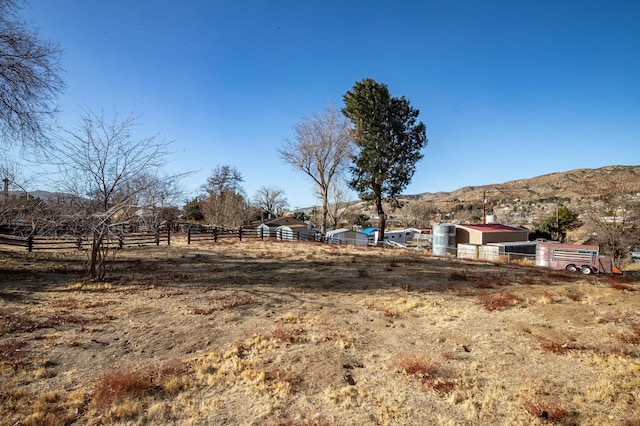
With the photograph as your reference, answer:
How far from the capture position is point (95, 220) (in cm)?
882

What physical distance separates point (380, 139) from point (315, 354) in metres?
24.2

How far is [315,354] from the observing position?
16.8ft

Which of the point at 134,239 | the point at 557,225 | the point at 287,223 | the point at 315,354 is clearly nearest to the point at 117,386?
the point at 315,354

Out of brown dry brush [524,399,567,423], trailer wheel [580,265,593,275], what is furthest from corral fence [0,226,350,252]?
trailer wheel [580,265,593,275]

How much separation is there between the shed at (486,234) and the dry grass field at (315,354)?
22.5m

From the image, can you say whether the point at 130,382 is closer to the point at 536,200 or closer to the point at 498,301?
the point at 498,301

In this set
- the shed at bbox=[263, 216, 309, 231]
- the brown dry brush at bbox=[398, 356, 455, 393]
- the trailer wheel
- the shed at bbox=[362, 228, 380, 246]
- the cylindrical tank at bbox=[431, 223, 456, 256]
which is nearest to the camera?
the brown dry brush at bbox=[398, 356, 455, 393]

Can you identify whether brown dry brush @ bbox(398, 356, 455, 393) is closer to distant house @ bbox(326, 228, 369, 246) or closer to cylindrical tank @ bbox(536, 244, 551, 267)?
cylindrical tank @ bbox(536, 244, 551, 267)

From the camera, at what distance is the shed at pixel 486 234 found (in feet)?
104

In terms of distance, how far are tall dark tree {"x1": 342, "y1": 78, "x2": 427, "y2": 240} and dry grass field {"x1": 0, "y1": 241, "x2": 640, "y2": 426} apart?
61.4 feet

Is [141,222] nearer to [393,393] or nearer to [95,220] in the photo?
[95,220]

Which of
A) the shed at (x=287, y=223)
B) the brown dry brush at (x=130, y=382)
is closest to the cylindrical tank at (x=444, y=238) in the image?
the brown dry brush at (x=130, y=382)

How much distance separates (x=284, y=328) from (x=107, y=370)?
115 inches

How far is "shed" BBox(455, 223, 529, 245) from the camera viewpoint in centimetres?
3173
